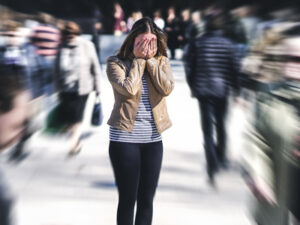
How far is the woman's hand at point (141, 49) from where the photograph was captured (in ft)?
8.05

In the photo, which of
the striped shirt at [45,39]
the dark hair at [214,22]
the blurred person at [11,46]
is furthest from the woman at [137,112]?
the striped shirt at [45,39]

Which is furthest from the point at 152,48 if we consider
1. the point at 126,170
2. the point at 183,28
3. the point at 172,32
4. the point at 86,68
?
the point at 183,28

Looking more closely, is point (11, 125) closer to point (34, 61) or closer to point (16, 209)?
point (16, 209)

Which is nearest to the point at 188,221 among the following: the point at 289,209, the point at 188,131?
the point at 289,209

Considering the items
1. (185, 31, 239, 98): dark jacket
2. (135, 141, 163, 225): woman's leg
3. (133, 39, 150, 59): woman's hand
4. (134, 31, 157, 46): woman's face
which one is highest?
(134, 31, 157, 46): woman's face

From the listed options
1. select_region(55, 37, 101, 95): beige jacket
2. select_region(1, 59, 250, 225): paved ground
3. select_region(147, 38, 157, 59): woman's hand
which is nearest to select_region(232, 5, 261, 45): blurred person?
A: select_region(1, 59, 250, 225): paved ground

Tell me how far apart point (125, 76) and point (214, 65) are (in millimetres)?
1777

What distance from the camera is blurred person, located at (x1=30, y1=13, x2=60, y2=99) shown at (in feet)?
18.2

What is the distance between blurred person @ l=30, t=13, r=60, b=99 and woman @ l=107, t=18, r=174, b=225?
9.29 feet

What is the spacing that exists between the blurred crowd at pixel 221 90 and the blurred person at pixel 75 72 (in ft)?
0.04

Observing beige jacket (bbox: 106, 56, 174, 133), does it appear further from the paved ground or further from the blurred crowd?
the paved ground

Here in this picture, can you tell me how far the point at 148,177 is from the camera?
8.30ft

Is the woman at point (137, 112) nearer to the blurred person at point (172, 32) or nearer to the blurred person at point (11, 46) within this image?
the blurred person at point (11, 46)

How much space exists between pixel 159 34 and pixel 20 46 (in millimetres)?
3071
